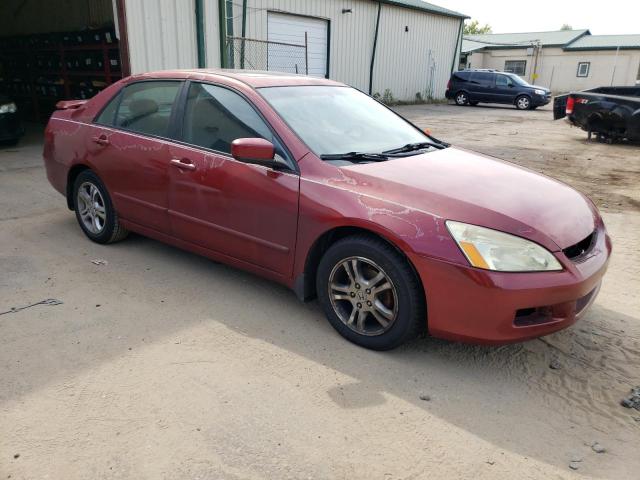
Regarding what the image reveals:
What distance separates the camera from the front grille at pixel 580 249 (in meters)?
3.00

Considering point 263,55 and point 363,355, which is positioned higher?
point 263,55

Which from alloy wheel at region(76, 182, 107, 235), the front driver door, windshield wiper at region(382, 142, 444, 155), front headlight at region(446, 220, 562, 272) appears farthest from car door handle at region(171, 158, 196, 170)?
front headlight at region(446, 220, 562, 272)

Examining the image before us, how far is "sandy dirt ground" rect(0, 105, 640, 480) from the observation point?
7.81ft

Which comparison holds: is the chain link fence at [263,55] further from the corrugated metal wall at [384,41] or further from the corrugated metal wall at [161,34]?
the corrugated metal wall at [161,34]

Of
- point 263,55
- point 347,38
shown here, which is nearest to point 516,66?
point 347,38

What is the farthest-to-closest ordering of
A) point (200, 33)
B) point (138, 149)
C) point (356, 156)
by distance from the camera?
point (200, 33) < point (138, 149) < point (356, 156)

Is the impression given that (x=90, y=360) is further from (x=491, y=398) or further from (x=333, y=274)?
(x=491, y=398)

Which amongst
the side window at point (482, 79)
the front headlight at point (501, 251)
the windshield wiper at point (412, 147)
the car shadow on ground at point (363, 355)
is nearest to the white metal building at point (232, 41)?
the side window at point (482, 79)

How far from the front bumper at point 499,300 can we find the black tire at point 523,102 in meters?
23.0

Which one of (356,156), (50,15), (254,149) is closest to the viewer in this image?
(254,149)

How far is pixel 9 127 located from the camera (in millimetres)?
9922

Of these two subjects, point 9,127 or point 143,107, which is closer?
point 143,107

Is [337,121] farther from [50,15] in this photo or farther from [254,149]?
[50,15]

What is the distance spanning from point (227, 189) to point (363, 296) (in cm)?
123
